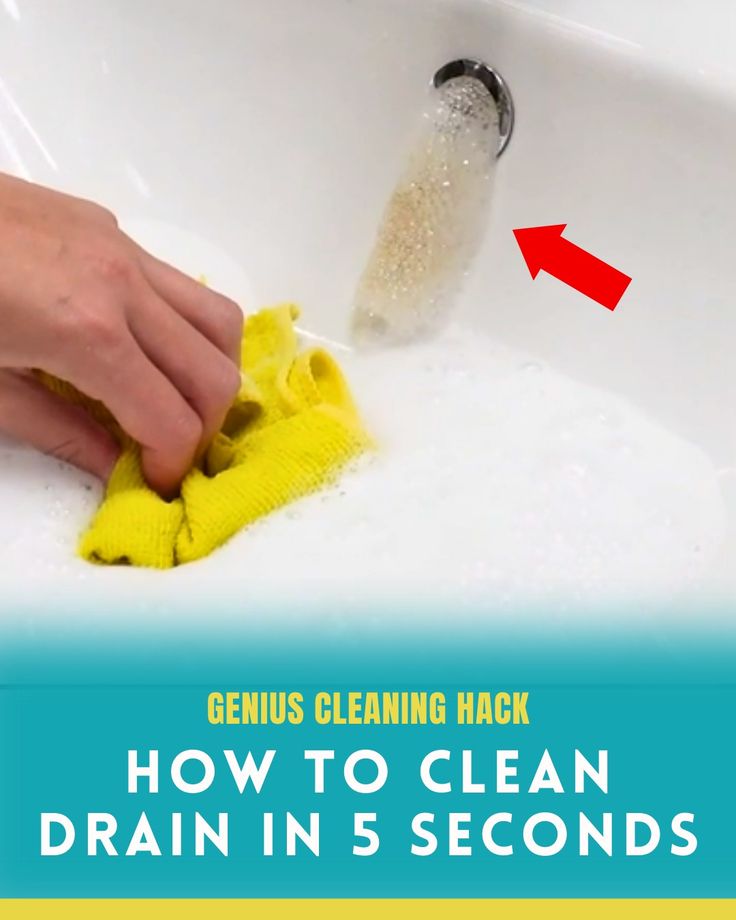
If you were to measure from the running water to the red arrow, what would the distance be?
0.10 ft

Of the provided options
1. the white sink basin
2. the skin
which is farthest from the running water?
the skin

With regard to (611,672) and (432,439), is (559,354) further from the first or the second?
(611,672)

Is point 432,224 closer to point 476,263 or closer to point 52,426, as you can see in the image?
point 476,263

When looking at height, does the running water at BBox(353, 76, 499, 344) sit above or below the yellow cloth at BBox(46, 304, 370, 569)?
above

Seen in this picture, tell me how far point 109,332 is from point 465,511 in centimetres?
20

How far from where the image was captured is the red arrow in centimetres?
65

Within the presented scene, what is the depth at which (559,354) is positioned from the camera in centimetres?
68

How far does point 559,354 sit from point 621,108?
5.7 inches

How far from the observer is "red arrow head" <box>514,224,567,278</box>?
66cm

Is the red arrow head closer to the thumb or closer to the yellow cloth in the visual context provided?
the yellow cloth

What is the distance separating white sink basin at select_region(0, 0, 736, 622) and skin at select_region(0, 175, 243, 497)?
0.05 m

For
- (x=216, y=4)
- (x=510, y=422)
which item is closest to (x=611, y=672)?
(x=510, y=422)

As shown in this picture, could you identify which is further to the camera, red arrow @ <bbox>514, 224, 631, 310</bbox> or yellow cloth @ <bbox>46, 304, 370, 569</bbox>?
red arrow @ <bbox>514, 224, 631, 310</bbox>

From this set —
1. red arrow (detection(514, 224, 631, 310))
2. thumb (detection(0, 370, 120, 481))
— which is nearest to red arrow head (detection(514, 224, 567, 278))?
red arrow (detection(514, 224, 631, 310))
